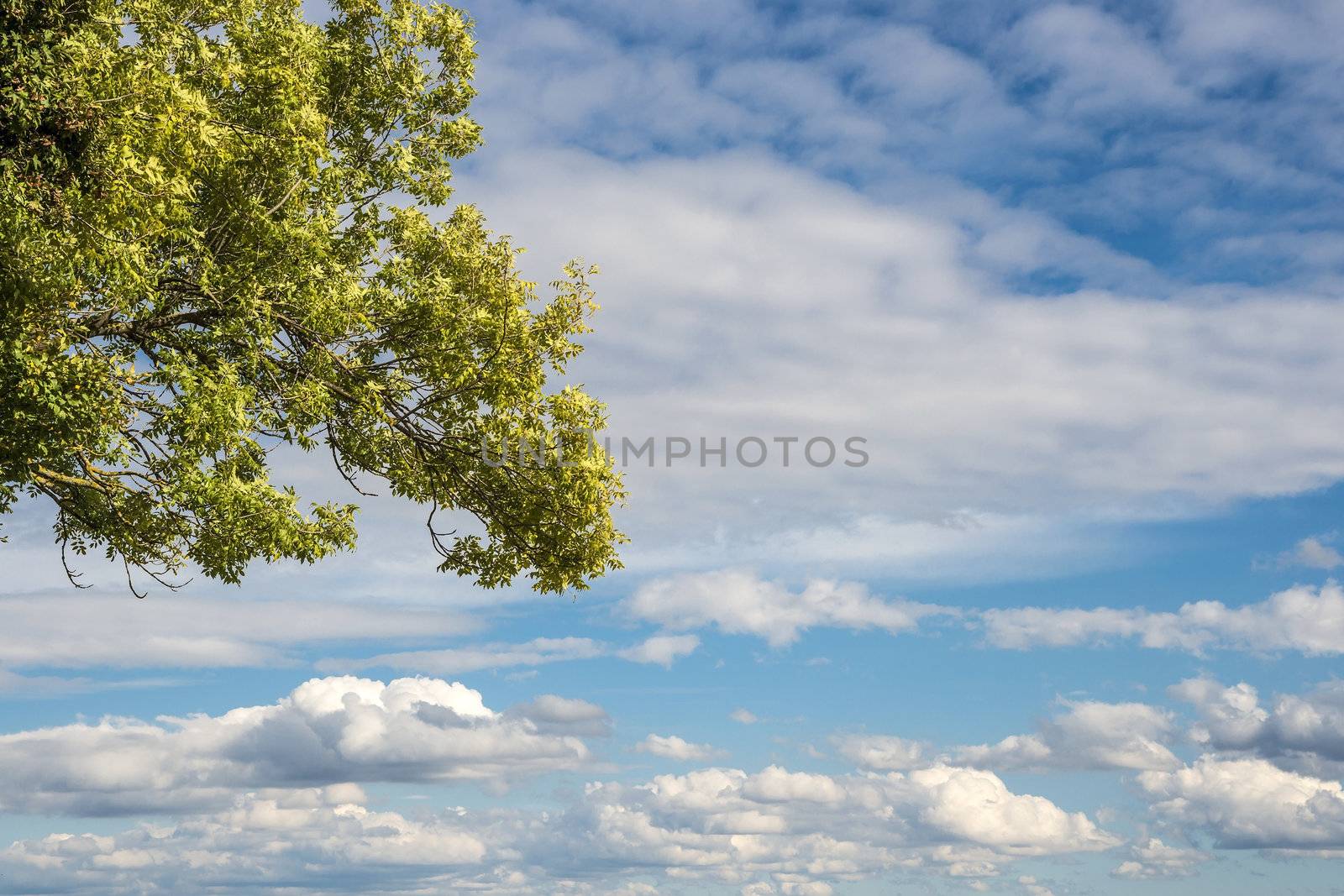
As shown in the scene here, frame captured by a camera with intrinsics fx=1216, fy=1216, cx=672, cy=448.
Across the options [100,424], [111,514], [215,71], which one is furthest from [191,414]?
[215,71]

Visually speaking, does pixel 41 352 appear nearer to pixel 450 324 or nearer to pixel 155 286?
pixel 155 286

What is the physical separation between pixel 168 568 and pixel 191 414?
4.23m

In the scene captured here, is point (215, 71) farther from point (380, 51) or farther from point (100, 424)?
point (100, 424)

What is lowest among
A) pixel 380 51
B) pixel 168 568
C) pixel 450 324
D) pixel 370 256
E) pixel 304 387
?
pixel 168 568

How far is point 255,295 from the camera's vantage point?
58.2ft

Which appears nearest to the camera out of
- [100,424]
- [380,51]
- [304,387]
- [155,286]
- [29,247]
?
[29,247]

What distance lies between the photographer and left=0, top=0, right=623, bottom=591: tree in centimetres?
1542

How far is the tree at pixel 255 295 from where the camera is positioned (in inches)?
607

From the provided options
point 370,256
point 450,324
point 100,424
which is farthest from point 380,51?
point 100,424

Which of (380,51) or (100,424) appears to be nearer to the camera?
(100,424)

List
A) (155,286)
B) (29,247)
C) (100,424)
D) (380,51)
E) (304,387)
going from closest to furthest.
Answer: (29,247)
(100,424)
(155,286)
(304,387)
(380,51)

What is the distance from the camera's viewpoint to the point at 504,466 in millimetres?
20594

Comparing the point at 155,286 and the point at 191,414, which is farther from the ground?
the point at 155,286

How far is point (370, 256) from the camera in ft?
67.9
